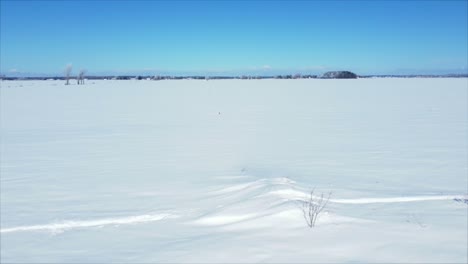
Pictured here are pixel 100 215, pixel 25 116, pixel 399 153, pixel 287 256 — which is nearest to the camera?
pixel 287 256

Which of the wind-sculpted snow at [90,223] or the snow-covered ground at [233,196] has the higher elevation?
the snow-covered ground at [233,196]

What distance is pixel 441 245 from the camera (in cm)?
314

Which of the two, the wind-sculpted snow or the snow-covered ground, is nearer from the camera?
the snow-covered ground

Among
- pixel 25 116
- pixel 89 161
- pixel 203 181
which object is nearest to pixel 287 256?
pixel 203 181

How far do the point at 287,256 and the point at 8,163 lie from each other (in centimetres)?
632

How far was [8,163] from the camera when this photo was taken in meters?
7.34

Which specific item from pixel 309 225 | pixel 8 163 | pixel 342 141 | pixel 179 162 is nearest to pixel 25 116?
pixel 8 163

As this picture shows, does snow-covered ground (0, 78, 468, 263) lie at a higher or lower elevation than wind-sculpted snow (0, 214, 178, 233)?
higher

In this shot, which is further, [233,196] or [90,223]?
[233,196]

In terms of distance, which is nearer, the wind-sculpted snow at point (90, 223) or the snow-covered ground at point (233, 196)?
the snow-covered ground at point (233, 196)

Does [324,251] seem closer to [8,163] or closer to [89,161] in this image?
[89,161]

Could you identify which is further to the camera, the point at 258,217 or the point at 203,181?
the point at 203,181

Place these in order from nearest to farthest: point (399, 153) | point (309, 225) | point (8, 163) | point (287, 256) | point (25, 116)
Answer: point (287, 256)
point (309, 225)
point (8, 163)
point (399, 153)
point (25, 116)

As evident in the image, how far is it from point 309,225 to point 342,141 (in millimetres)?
6248
